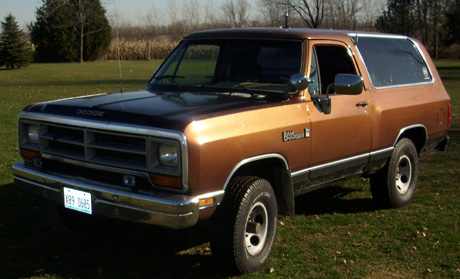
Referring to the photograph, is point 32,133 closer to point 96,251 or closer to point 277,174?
point 96,251

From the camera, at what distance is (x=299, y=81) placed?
5086 mm

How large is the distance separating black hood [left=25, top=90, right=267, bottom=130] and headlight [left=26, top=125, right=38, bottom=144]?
0.16 metres

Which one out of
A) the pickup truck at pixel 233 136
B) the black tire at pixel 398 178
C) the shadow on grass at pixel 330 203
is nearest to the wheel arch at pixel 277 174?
the pickup truck at pixel 233 136

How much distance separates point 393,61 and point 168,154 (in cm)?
379

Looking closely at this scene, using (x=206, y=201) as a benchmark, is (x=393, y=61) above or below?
above

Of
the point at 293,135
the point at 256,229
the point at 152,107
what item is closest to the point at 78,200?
the point at 152,107

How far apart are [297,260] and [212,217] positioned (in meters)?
1.08

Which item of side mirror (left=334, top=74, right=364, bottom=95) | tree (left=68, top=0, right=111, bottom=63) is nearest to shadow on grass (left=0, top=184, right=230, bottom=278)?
side mirror (left=334, top=74, right=364, bottom=95)

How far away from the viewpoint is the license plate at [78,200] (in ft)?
14.5

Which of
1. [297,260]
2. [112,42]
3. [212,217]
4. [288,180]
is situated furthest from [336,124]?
[112,42]

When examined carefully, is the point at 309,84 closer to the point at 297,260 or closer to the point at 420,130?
the point at 297,260

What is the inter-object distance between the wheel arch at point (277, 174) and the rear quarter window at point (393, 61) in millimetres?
1985

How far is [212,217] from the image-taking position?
4.53 meters

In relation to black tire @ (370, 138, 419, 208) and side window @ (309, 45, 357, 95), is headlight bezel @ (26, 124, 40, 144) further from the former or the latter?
black tire @ (370, 138, 419, 208)
